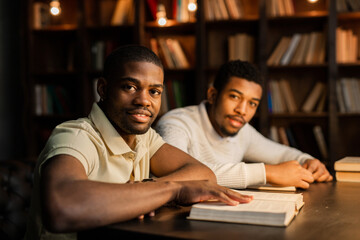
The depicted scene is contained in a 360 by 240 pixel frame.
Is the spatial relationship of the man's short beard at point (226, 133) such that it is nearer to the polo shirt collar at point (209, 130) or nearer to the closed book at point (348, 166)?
the polo shirt collar at point (209, 130)

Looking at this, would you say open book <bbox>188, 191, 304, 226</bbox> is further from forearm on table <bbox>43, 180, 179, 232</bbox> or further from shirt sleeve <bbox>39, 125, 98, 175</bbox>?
shirt sleeve <bbox>39, 125, 98, 175</bbox>

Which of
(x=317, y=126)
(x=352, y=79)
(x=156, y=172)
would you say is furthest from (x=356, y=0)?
(x=156, y=172)

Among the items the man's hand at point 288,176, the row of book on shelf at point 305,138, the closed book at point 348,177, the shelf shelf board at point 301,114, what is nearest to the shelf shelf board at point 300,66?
the shelf shelf board at point 301,114

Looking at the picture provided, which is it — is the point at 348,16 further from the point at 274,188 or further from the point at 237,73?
the point at 274,188

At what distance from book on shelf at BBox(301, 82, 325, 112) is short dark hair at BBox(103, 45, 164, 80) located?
255cm

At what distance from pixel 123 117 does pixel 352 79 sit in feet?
9.06

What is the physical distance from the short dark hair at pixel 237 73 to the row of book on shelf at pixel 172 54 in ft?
5.01

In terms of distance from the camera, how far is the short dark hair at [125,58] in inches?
53.9

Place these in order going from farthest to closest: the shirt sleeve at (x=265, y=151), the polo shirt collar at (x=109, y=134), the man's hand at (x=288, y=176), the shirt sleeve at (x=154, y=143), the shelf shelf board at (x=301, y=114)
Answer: the shelf shelf board at (x=301, y=114)
the shirt sleeve at (x=265, y=151)
the man's hand at (x=288, y=176)
the shirt sleeve at (x=154, y=143)
the polo shirt collar at (x=109, y=134)

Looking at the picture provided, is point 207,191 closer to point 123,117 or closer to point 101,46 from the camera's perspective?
point 123,117

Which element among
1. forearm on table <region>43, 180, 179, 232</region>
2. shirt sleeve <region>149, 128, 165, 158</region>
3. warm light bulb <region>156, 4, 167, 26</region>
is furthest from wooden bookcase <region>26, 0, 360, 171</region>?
forearm on table <region>43, 180, 179, 232</region>

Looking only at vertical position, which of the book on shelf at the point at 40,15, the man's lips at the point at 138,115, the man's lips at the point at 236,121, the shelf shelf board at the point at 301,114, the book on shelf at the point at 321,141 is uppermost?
the book on shelf at the point at 40,15

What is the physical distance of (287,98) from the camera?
12.2 ft

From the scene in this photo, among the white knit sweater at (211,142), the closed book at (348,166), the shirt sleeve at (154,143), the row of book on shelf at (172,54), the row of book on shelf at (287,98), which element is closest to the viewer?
the shirt sleeve at (154,143)
